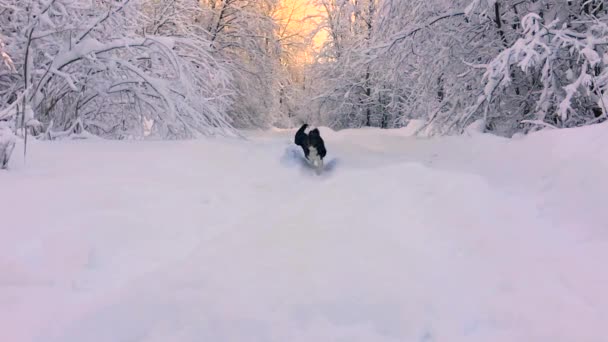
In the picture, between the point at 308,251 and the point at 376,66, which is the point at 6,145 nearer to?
the point at 308,251

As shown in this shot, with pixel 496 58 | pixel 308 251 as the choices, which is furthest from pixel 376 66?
pixel 308 251

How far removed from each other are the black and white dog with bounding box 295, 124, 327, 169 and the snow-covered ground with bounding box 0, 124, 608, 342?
1598mm

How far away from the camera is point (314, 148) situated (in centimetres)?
642

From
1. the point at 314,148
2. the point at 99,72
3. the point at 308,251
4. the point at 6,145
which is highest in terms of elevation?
the point at 99,72

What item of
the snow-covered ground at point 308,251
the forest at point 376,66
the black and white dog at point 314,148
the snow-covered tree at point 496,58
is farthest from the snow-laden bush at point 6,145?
the snow-covered tree at point 496,58

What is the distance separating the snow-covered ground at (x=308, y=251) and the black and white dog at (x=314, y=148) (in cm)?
160

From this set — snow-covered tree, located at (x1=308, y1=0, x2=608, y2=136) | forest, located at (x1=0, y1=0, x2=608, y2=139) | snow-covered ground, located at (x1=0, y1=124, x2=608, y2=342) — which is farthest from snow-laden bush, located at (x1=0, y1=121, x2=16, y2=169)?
snow-covered tree, located at (x1=308, y1=0, x2=608, y2=136)

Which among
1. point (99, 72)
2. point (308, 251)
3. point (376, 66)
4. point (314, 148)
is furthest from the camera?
point (376, 66)

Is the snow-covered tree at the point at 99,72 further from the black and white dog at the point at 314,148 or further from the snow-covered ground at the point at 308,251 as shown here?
the snow-covered ground at the point at 308,251

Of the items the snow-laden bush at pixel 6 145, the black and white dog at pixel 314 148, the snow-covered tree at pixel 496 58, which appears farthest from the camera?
the black and white dog at pixel 314 148

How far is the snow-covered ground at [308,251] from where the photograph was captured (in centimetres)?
204

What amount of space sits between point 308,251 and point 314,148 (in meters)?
3.66

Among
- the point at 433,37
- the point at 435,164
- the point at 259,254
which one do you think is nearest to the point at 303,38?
the point at 433,37

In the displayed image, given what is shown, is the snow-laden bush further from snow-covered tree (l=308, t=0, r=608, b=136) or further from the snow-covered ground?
snow-covered tree (l=308, t=0, r=608, b=136)
